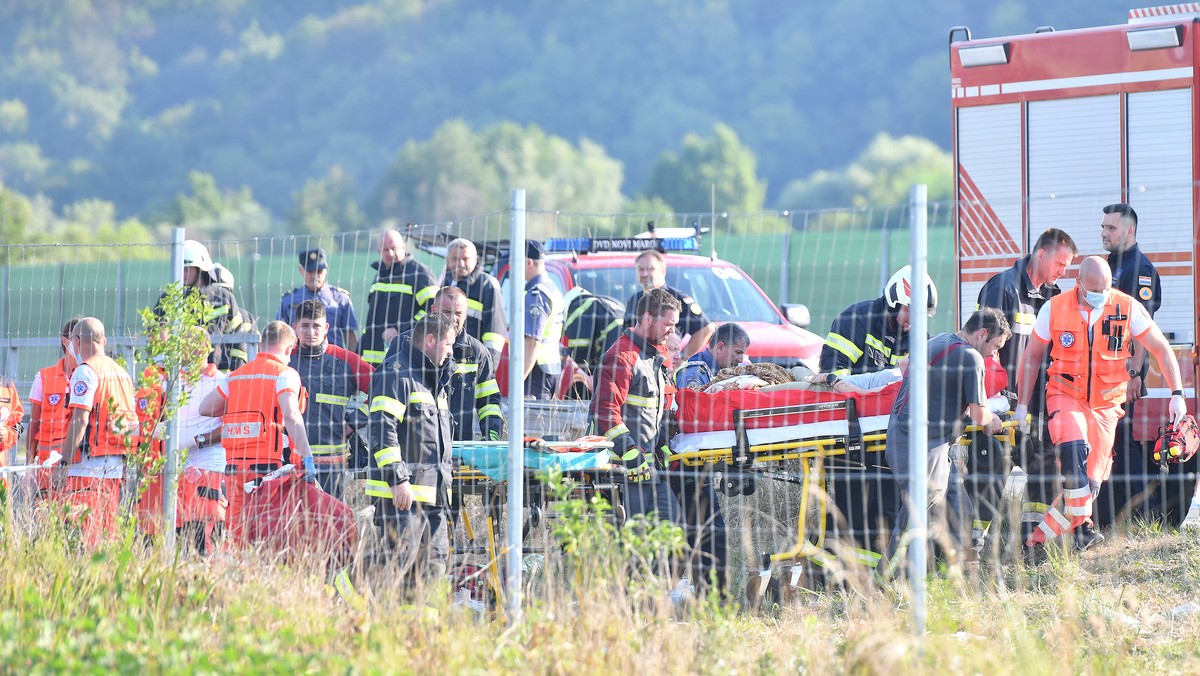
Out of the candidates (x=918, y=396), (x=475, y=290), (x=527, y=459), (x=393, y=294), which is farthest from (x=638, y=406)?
(x=393, y=294)

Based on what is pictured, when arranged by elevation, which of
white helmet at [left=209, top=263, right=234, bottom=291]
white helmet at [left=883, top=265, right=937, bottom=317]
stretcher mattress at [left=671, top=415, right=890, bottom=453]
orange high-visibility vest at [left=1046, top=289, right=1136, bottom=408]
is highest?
white helmet at [left=209, top=263, right=234, bottom=291]

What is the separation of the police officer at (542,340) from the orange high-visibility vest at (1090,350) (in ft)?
10.6

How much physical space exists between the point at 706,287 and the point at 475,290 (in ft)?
9.29

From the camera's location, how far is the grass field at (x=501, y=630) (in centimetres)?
475

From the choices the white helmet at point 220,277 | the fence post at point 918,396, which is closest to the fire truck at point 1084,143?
the fence post at point 918,396

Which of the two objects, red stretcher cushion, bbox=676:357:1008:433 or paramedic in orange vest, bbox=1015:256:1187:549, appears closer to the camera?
red stretcher cushion, bbox=676:357:1008:433

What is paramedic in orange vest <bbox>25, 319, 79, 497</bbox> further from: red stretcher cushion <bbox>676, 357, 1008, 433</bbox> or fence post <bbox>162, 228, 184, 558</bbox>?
red stretcher cushion <bbox>676, 357, 1008, 433</bbox>

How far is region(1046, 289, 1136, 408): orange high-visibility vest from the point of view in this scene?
7.05 meters

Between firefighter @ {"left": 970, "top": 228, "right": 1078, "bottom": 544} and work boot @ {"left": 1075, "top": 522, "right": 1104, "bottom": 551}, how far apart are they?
0.74 ft

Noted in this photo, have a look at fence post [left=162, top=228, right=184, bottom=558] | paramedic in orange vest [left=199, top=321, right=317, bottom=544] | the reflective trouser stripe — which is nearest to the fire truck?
the reflective trouser stripe

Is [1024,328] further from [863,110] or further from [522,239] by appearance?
[863,110]

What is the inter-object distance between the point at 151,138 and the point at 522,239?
352ft

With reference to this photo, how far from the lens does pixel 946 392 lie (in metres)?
6.59

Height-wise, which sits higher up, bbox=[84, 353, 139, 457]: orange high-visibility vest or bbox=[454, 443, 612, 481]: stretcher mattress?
bbox=[84, 353, 139, 457]: orange high-visibility vest
